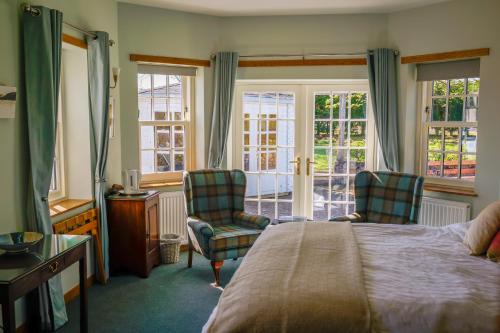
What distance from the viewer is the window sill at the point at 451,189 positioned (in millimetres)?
4430

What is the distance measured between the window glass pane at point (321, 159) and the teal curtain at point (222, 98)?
109 centimetres

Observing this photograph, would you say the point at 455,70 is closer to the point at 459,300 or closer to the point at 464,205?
the point at 464,205

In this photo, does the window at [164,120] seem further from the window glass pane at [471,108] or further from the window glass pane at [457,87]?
the window glass pane at [471,108]

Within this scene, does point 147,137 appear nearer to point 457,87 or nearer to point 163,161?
point 163,161

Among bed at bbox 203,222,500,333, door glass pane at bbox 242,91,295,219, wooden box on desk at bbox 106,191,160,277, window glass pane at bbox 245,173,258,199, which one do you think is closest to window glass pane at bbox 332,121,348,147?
door glass pane at bbox 242,91,295,219

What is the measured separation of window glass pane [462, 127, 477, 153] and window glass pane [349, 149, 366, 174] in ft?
3.49

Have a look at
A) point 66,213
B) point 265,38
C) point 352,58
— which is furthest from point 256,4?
point 66,213

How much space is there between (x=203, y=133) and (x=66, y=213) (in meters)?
1.92

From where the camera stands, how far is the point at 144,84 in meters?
4.95

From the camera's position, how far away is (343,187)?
5.35m

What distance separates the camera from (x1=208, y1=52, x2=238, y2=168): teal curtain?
504 cm

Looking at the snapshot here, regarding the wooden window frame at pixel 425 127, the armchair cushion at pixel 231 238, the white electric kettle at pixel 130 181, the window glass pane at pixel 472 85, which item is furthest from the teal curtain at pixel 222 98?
the window glass pane at pixel 472 85

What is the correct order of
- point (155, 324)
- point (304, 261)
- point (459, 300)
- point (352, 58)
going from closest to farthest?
point (459, 300), point (304, 261), point (155, 324), point (352, 58)

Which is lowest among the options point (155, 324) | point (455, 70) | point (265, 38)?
point (155, 324)
